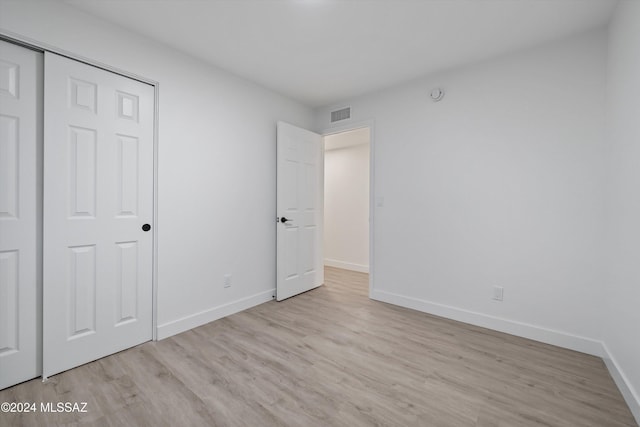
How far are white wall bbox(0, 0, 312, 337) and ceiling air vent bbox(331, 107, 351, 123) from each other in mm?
807

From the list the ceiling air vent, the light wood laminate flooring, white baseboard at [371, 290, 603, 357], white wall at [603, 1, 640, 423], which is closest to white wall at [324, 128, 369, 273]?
the ceiling air vent

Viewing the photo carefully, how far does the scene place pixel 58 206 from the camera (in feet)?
6.23

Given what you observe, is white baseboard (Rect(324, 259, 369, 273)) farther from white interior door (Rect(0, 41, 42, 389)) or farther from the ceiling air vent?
white interior door (Rect(0, 41, 42, 389))

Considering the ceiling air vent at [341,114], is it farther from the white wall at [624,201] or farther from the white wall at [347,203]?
the white wall at [624,201]

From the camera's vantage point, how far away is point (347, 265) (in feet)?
17.4

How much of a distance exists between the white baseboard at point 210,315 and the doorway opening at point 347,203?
2.21 meters

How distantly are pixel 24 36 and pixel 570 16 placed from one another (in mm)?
3779

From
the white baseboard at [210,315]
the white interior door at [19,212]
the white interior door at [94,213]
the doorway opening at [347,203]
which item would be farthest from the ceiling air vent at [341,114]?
the white interior door at [19,212]

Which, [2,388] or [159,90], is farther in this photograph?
[159,90]

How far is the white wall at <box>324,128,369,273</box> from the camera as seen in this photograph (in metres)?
5.12

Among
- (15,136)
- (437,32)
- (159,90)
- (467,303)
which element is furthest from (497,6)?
(15,136)

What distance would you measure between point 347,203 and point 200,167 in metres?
3.21

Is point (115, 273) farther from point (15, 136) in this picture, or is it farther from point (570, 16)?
point (570, 16)

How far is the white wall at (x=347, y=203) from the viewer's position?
5.12 m
